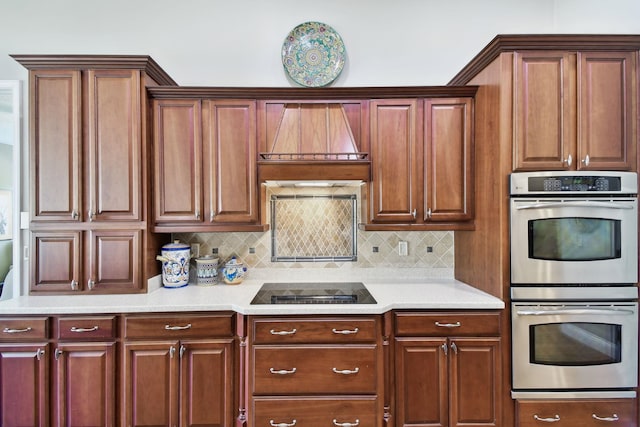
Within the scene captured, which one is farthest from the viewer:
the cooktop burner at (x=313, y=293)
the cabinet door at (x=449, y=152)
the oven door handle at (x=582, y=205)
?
the cabinet door at (x=449, y=152)

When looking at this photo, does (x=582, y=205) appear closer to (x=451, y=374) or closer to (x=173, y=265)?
(x=451, y=374)

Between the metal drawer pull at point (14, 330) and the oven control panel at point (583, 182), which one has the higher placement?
the oven control panel at point (583, 182)

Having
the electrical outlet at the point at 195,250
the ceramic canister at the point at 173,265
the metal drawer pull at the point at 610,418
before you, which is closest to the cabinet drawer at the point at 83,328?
the ceramic canister at the point at 173,265

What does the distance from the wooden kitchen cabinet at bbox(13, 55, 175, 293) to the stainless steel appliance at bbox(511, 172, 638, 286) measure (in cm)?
250

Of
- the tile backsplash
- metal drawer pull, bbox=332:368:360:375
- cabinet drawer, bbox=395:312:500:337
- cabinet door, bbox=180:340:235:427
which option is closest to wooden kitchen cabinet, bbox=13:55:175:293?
the tile backsplash

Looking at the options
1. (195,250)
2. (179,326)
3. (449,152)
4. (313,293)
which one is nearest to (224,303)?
(179,326)

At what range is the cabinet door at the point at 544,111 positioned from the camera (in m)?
1.82

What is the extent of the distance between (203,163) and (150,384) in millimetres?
1473

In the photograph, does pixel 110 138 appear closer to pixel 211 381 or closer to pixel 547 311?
pixel 211 381

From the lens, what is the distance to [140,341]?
1.82 meters

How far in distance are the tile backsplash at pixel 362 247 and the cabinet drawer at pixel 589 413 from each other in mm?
1073

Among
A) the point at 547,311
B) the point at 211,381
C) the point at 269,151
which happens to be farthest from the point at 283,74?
the point at 547,311

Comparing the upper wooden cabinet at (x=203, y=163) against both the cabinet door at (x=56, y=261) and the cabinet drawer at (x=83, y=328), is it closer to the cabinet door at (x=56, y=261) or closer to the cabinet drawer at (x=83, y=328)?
the cabinet door at (x=56, y=261)

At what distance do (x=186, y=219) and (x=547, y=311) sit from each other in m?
2.46
